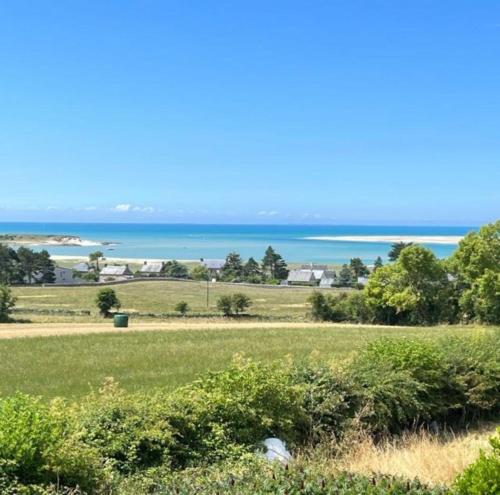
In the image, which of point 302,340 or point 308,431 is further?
point 302,340

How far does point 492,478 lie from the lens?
4664 millimetres

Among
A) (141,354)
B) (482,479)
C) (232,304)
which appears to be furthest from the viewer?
(232,304)

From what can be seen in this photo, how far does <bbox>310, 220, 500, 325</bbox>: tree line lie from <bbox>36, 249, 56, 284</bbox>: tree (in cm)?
6404

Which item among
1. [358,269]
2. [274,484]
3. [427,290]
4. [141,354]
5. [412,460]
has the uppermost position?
[274,484]

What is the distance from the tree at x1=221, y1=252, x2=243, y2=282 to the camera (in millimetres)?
118500

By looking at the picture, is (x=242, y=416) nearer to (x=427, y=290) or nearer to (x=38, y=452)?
(x=38, y=452)

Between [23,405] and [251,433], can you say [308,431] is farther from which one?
[23,405]

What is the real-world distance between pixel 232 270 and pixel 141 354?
9916cm

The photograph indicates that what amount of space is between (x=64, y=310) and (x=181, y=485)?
57136 mm

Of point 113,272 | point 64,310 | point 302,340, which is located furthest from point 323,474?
point 113,272

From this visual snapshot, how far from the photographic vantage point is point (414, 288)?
51.7 m

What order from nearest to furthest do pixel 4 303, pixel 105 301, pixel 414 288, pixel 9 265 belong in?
pixel 4 303, pixel 414 288, pixel 105 301, pixel 9 265

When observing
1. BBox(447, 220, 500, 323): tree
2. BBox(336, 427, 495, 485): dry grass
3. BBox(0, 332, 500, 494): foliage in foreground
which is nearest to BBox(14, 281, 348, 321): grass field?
BBox(447, 220, 500, 323): tree

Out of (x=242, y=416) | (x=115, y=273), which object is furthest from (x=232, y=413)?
(x=115, y=273)
